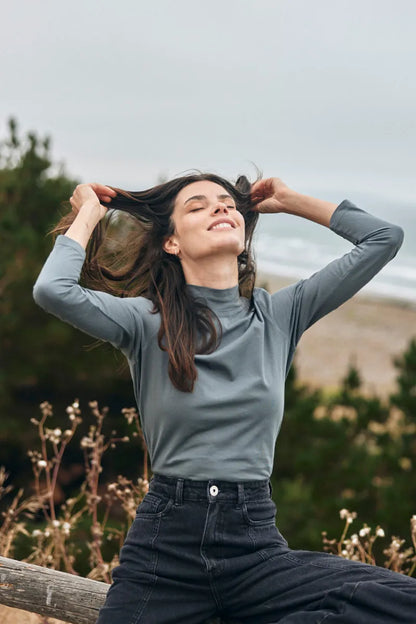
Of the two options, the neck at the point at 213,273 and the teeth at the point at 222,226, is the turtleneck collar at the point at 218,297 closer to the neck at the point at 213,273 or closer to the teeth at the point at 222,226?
the neck at the point at 213,273

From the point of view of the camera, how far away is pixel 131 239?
2.94 m

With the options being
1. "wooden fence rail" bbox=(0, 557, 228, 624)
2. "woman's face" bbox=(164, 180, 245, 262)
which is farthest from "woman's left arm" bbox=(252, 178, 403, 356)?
"wooden fence rail" bbox=(0, 557, 228, 624)

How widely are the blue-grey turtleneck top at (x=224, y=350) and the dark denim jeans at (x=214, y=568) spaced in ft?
0.29

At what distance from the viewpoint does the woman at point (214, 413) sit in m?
2.23

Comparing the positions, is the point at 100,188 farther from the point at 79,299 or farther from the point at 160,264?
the point at 79,299

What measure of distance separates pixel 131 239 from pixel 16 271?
20.0ft

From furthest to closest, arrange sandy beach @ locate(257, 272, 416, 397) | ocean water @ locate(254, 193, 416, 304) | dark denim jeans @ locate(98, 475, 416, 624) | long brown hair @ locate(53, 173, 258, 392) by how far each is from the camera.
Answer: sandy beach @ locate(257, 272, 416, 397) < ocean water @ locate(254, 193, 416, 304) < long brown hair @ locate(53, 173, 258, 392) < dark denim jeans @ locate(98, 475, 416, 624)

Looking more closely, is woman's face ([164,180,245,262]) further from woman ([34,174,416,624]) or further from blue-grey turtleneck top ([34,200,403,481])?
blue-grey turtleneck top ([34,200,403,481])

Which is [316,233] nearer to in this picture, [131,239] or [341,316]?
[341,316]

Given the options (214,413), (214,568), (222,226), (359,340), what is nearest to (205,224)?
(222,226)

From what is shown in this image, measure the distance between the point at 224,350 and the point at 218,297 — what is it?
0.24 meters

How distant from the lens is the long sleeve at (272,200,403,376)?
2.55m

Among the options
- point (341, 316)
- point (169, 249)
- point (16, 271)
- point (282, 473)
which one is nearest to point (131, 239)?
point (169, 249)

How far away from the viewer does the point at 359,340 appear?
30266 mm
